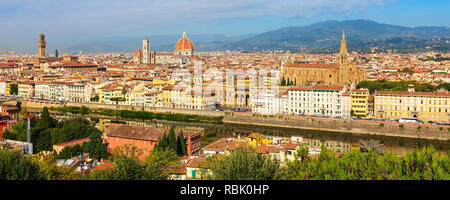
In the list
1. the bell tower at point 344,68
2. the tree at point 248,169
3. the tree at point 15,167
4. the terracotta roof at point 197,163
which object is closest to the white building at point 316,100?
the bell tower at point 344,68

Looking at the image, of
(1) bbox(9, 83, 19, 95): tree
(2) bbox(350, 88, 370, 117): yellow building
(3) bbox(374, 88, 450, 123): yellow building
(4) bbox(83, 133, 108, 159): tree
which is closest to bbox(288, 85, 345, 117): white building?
(2) bbox(350, 88, 370, 117): yellow building

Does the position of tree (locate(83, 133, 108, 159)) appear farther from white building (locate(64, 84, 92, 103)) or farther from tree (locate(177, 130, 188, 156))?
white building (locate(64, 84, 92, 103))

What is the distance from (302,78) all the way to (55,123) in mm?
20342

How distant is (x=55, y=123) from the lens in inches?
648

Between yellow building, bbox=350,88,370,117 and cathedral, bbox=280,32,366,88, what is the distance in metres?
7.17

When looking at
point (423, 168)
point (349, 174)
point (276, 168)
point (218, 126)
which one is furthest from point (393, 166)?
point (218, 126)

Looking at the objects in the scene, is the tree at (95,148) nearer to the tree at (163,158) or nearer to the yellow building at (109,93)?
the tree at (163,158)

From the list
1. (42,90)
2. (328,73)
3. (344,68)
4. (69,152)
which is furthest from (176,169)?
(42,90)

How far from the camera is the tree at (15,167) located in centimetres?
592

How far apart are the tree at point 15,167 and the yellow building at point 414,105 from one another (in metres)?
17.3

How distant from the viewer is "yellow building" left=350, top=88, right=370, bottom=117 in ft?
70.2

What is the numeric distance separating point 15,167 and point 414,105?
17815 millimetres

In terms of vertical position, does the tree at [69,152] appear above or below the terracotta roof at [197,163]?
below
